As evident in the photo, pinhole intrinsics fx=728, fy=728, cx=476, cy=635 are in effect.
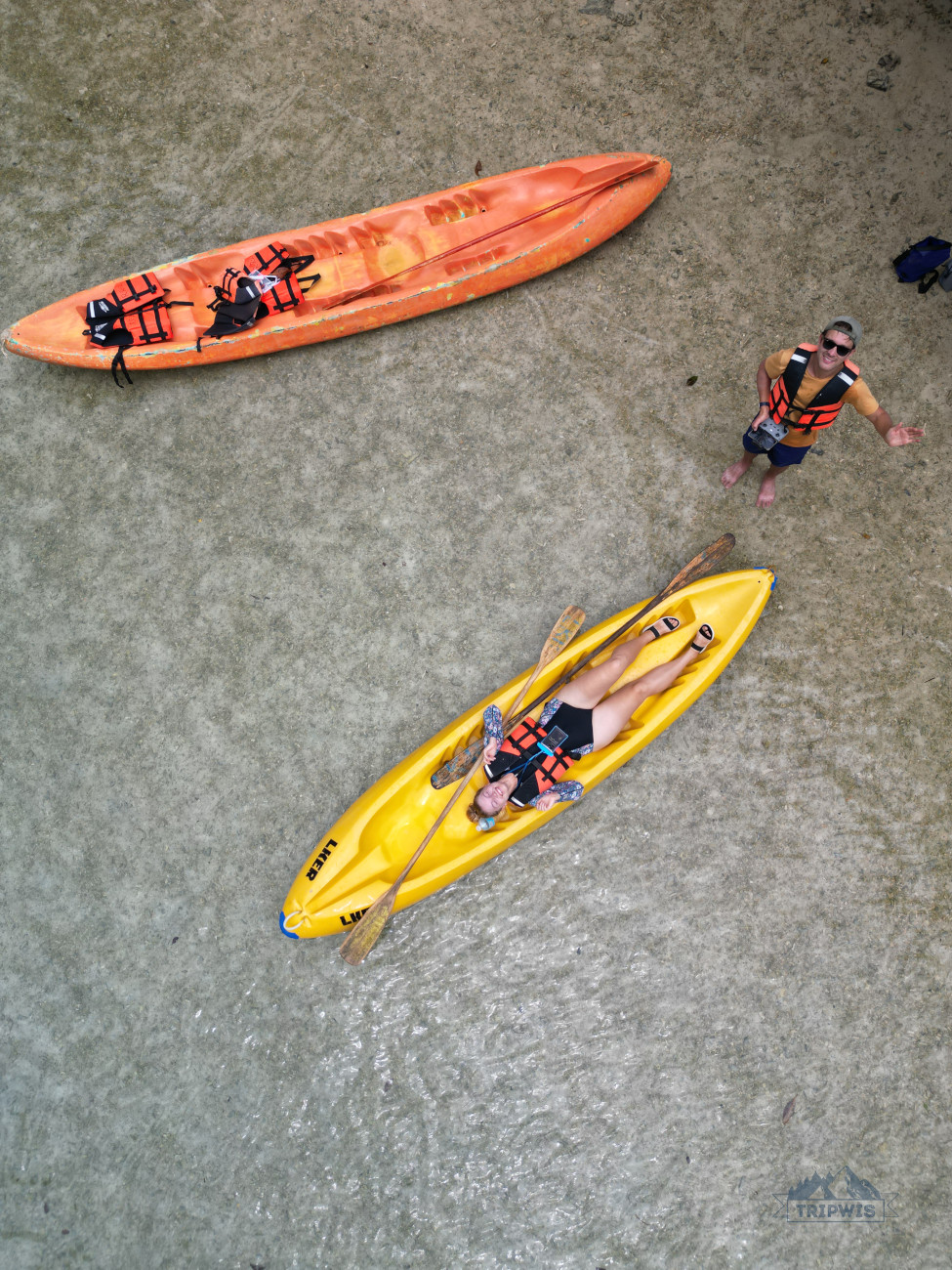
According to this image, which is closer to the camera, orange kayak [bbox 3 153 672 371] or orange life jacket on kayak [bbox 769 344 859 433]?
orange life jacket on kayak [bbox 769 344 859 433]

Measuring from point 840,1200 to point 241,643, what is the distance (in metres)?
4.33

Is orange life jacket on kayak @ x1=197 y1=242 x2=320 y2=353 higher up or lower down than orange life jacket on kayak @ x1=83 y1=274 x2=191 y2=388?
higher up

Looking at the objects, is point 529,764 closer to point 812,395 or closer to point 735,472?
point 735,472

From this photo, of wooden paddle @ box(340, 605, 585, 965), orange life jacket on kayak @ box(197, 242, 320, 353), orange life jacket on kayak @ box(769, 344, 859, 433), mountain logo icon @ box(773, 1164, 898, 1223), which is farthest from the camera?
orange life jacket on kayak @ box(197, 242, 320, 353)

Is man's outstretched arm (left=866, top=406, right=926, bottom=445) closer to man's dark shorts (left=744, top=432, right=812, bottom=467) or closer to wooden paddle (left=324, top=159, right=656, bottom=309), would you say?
man's dark shorts (left=744, top=432, right=812, bottom=467)

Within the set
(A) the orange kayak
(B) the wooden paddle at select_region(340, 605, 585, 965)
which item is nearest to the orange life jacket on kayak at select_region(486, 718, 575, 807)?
(B) the wooden paddle at select_region(340, 605, 585, 965)

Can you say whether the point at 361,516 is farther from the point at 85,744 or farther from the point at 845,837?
the point at 845,837

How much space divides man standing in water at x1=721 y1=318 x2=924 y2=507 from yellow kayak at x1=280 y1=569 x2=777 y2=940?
2.29ft

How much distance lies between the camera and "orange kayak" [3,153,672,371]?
3.98 meters

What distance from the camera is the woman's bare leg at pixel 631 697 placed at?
3.61 metres

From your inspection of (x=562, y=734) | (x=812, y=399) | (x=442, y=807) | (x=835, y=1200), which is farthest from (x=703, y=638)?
(x=835, y=1200)

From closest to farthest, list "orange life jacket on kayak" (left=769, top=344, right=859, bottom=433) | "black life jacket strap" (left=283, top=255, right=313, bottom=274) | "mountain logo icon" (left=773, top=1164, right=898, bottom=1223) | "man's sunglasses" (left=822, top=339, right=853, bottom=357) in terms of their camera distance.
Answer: "man's sunglasses" (left=822, top=339, right=853, bottom=357), "orange life jacket on kayak" (left=769, top=344, right=859, bottom=433), "mountain logo icon" (left=773, top=1164, right=898, bottom=1223), "black life jacket strap" (left=283, top=255, right=313, bottom=274)

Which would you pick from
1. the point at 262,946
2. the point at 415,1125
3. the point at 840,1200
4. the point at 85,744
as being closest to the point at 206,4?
the point at 85,744

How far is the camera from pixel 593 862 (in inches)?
156
